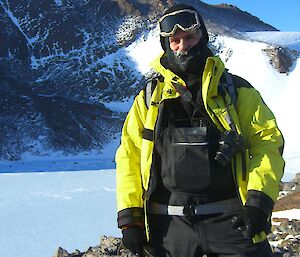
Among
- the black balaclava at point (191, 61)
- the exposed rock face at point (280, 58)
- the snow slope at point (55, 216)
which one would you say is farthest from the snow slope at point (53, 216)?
the exposed rock face at point (280, 58)

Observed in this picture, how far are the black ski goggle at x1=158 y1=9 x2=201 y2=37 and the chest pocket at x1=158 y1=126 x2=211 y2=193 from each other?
0.66 m

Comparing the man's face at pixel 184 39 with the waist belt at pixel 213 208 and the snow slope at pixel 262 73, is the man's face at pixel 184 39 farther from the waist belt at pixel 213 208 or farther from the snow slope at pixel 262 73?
the snow slope at pixel 262 73

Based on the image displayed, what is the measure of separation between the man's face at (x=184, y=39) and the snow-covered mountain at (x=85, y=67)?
3084 centimetres

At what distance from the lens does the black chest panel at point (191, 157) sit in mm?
2953

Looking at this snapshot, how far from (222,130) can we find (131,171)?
67 centimetres

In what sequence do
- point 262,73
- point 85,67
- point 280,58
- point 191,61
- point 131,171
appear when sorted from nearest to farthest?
point 191,61 < point 131,171 < point 262,73 < point 280,58 < point 85,67

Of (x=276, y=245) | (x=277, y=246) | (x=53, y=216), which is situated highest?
(x=277, y=246)

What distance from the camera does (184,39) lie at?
3.17 m

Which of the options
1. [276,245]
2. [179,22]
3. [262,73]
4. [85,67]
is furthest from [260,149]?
[85,67]

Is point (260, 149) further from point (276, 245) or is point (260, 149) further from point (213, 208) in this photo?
point (276, 245)

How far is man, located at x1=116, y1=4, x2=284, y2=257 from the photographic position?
9.50 ft

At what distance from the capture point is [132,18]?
259 ft

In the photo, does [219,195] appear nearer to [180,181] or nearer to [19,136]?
[180,181]

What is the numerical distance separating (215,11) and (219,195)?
372ft
